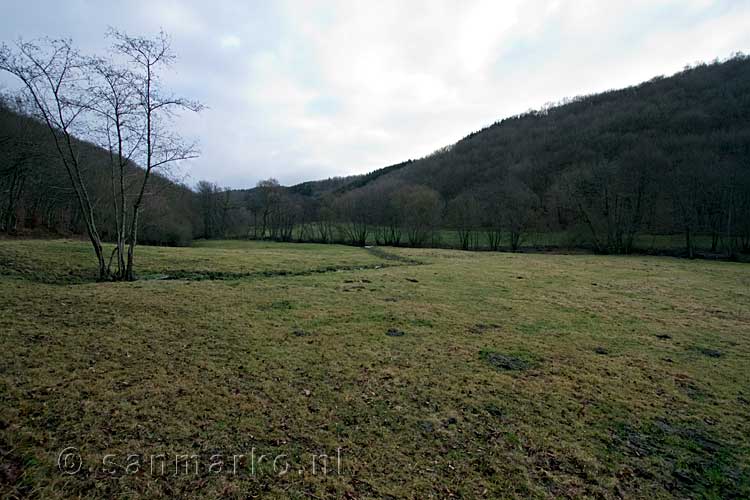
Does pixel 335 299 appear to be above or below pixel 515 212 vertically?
below

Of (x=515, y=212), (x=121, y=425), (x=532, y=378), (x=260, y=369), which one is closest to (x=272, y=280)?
(x=260, y=369)

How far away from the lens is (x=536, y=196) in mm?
59625

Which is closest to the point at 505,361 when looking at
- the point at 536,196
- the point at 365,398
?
the point at 365,398

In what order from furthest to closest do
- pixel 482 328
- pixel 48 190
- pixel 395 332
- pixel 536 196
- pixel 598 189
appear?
pixel 536 196 → pixel 598 189 → pixel 48 190 → pixel 482 328 → pixel 395 332

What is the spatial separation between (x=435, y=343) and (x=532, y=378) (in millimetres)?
2659

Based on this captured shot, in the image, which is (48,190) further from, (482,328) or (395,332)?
(482,328)

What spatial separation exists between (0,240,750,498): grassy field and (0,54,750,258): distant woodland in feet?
38.2

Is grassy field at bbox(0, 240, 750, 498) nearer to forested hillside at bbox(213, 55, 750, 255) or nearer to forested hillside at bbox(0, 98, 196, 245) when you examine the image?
forested hillside at bbox(0, 98, 196, 245)

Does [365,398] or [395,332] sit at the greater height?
[395,332]

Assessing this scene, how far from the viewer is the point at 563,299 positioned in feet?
48.8

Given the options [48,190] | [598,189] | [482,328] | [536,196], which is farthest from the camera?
[536,196]

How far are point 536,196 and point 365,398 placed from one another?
62316 mm

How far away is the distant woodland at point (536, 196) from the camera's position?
39.6 metres

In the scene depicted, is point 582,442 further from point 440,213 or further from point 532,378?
point 440,213
